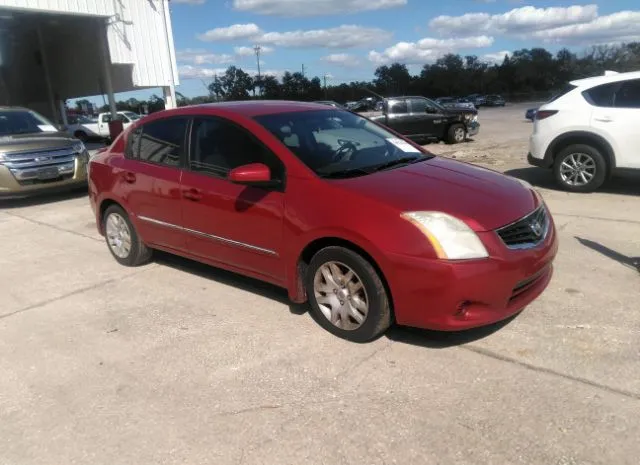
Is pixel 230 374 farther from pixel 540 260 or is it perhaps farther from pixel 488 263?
pixel 540 260

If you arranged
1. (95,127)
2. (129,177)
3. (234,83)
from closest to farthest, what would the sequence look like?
(129,177)
(95,127)
(234,83)

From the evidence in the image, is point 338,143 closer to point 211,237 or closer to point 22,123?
point 211,237

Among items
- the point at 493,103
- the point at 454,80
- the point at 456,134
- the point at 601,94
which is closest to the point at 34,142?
the point at 601,94

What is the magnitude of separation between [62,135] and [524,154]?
10324 millimetres

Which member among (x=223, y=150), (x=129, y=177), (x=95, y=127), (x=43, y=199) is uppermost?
(x=223, y=150)

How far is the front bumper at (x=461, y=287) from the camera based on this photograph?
3121 mm

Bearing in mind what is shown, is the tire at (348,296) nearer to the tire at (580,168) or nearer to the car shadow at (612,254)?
the car shadow at (612,254)

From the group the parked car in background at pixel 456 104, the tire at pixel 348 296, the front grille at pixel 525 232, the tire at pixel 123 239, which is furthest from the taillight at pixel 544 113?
the parked car in background at pixel 456 104

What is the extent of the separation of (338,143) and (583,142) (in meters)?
5.20

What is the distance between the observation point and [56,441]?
9.07 ft

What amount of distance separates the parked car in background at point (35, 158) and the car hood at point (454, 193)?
748 cm

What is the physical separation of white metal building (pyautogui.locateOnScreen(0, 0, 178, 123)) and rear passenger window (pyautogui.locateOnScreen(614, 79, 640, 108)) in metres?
14.1

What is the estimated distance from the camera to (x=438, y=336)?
367 cm

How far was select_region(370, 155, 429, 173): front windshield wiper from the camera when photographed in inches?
157
